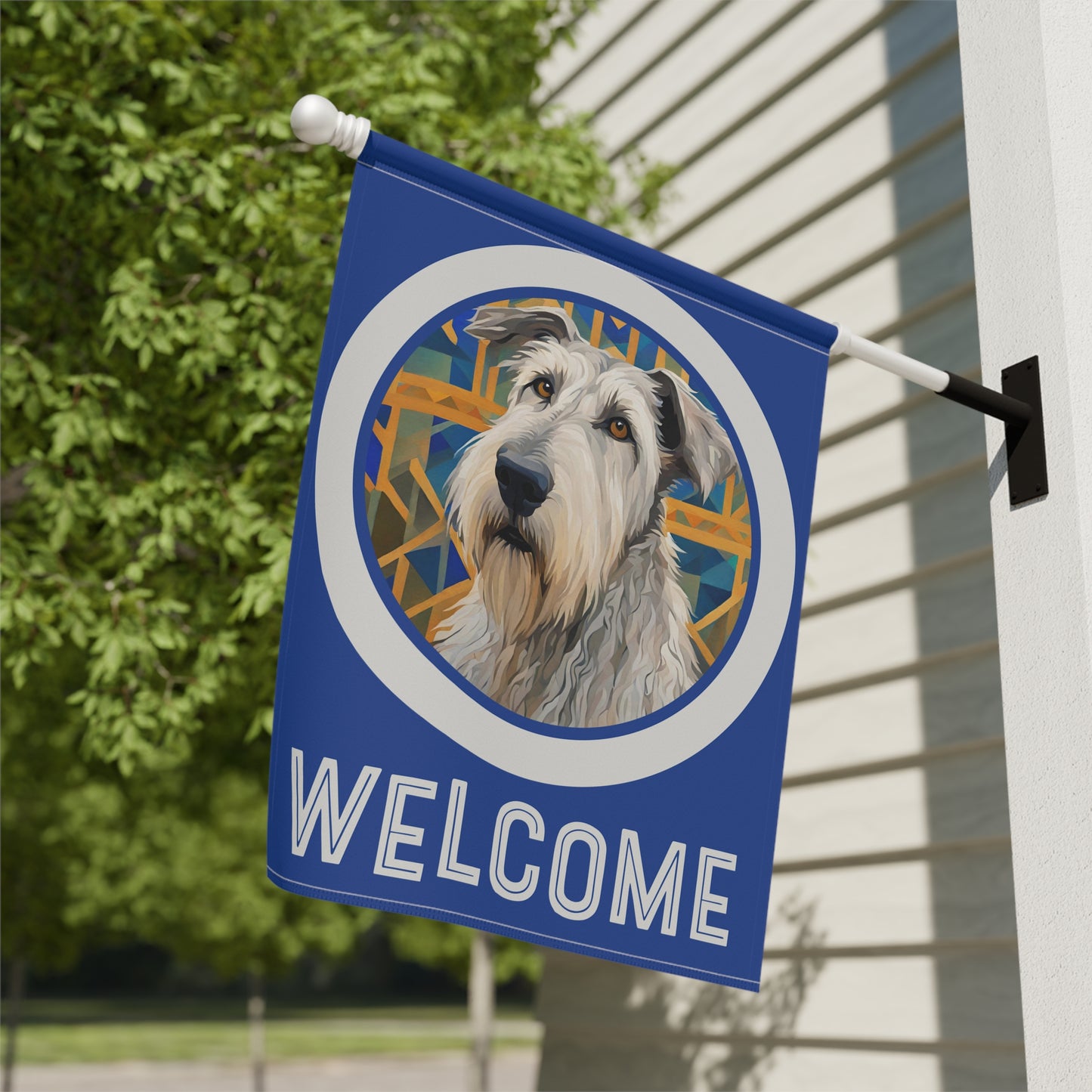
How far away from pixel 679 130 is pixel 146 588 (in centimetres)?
379

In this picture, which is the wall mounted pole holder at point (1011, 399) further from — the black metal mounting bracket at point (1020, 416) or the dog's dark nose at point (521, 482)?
the dog's dark nose at point (521, 482)

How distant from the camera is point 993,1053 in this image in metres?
4.35

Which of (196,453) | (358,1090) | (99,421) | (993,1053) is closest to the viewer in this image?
(993,1053)

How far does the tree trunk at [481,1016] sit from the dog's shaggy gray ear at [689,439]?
12.1 metres

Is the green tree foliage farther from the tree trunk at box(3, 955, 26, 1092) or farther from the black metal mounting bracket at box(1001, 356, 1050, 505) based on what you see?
the tree trunk at box(3, 955, 26, 1092)

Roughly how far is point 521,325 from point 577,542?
0.49m

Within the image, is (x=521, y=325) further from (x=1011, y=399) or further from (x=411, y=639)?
(x=1011, y=399)

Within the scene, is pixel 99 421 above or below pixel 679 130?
below

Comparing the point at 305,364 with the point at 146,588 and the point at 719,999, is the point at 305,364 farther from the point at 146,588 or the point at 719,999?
the point at 719,999

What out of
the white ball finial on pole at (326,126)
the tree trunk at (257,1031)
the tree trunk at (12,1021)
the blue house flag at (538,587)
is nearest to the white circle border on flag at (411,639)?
the blue house flag at (538,587)

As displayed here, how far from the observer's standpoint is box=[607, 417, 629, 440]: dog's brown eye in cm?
275

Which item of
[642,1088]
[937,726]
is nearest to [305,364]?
[937,726]

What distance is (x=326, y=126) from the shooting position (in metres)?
2.39

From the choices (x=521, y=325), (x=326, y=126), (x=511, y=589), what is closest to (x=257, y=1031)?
(x=511, y=589)
